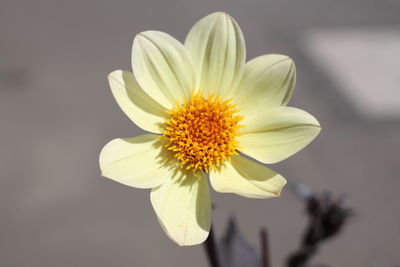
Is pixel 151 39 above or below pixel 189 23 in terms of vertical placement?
above

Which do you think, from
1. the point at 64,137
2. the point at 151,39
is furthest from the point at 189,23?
the point at 151,39

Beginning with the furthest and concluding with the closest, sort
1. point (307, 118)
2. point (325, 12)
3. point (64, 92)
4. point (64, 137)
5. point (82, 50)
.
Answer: point (325, 12) → point (82, 50) → point (64, 92) → point (64, 137) → point (307, 118)

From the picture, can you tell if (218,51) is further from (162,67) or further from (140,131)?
(140,131)

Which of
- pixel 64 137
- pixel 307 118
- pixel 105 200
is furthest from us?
pixel 64 137

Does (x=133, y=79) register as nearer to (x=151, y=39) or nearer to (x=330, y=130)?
(x=151, y=39)

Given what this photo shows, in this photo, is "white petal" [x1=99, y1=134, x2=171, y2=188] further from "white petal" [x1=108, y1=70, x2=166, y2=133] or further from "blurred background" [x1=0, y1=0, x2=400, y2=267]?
"blurred background" [x1=0, y1=0, x2=400, y2=267]

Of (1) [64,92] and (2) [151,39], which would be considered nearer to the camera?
(2) [151,39]
